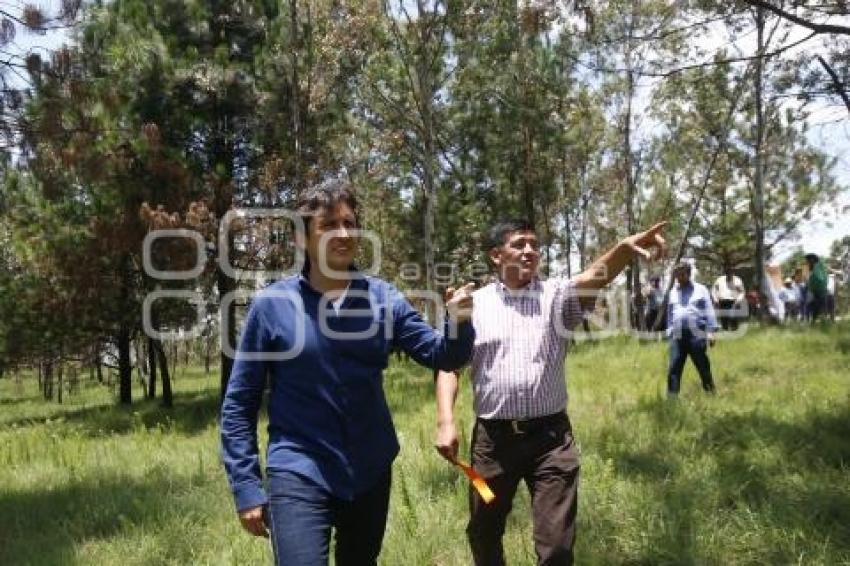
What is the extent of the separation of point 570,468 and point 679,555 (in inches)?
48.9

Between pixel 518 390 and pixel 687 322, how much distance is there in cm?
537

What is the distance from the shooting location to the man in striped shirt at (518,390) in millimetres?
3391

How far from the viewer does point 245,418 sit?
2.50 metres

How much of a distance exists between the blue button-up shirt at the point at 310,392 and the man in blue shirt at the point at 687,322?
6.27 metres

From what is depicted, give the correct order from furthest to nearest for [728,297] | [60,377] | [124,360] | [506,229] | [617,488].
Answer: [60,377]
[124,360]
[728,297]
[617,488]
[506,229]

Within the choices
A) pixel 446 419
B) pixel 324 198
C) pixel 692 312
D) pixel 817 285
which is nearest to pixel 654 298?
pixel 817 285

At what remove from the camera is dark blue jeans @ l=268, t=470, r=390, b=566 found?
93.2 inches

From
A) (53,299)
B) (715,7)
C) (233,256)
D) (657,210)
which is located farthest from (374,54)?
(657,210)

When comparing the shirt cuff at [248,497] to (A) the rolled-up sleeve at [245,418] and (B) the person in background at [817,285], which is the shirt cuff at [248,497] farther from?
(B) the person in background at [817,285]

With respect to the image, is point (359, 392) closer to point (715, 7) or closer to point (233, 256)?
point (715, 7)

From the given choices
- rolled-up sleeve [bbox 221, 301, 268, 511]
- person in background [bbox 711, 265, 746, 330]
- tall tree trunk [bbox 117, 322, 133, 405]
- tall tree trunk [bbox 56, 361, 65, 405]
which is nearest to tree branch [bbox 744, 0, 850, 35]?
rolled-up sleeve [bbox 221, 301, 268, 511]

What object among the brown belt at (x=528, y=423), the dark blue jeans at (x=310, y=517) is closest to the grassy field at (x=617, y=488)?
the brown belt at (x=528, y=423)

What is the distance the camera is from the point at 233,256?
1466 cm

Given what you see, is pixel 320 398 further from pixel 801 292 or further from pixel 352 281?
pixel 801 292
